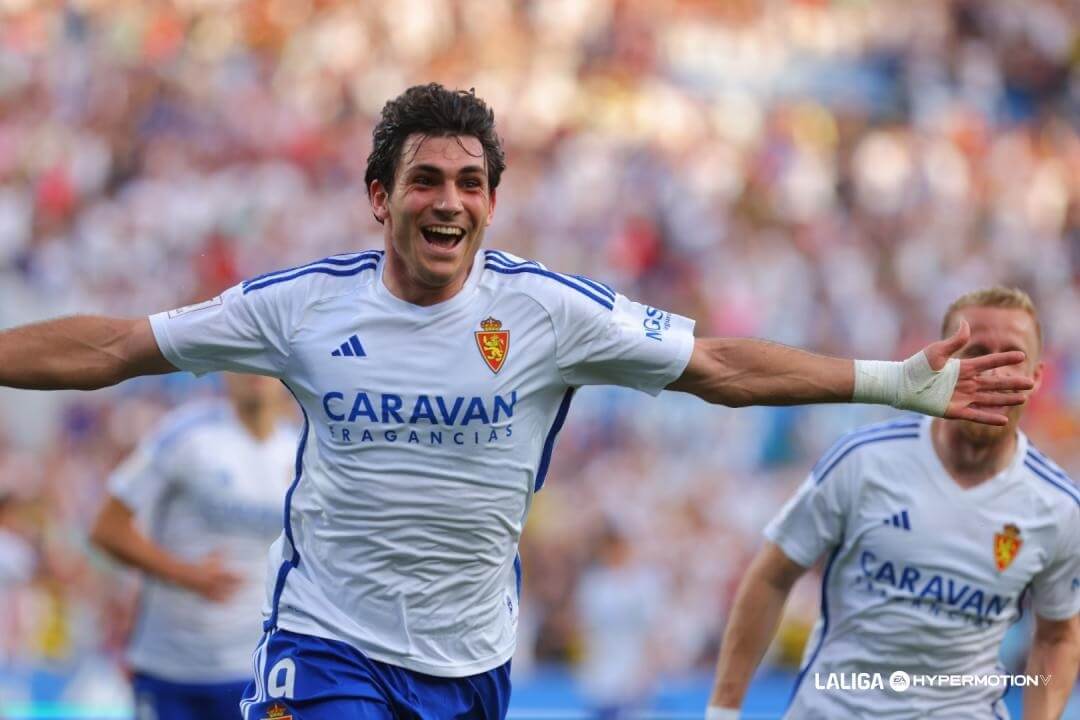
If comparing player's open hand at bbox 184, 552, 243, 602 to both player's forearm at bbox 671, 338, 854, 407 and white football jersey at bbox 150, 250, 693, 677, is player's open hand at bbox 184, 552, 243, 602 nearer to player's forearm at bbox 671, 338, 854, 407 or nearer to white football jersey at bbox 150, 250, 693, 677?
white football jersey at bbox 150, 250, 693, 677

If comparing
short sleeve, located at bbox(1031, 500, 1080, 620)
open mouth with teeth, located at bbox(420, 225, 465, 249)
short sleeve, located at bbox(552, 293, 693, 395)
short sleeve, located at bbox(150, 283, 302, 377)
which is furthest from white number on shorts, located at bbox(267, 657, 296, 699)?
short sleeve, located at bbox(1031, 500, 1080, 620)

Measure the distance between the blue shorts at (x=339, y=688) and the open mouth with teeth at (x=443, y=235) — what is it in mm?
1223

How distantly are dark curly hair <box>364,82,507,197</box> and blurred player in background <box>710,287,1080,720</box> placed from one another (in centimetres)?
181

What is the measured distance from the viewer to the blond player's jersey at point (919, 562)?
6.07 metres

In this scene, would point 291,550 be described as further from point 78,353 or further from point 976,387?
point 976,387

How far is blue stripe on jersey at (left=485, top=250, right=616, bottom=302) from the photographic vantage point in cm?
529

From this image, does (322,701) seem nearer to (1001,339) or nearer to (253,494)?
(1001,339)

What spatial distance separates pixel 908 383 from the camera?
16.8 ft

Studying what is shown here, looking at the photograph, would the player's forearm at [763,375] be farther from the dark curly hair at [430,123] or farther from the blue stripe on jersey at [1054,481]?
the blue stripe on jersey at [1054,481]

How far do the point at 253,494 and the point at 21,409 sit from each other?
835 centimetres

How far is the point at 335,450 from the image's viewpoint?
5.24m

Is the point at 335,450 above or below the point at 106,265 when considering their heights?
below

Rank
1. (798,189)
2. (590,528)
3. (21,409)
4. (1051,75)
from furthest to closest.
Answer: (1051,75) → (798,189) → (21,409) → (590,528)

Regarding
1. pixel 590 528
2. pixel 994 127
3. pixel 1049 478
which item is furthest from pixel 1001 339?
pixel 994 127
